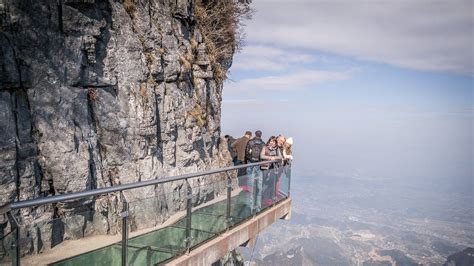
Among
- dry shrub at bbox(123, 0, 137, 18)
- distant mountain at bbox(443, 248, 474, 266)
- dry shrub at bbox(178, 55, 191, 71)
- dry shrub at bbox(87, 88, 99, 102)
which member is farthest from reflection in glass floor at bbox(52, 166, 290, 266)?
distant mountain at bbox(443, 248, 474, 266)

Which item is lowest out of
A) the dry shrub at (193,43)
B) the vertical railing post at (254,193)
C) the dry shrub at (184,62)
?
the vertical railing post at (254,193)

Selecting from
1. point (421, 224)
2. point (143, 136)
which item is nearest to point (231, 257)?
point (143, 136)

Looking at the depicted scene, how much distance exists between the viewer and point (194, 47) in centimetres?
1314

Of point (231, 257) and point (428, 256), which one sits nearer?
point (231, 257)

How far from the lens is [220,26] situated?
15.2 metres

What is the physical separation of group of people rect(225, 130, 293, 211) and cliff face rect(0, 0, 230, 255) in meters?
1.64

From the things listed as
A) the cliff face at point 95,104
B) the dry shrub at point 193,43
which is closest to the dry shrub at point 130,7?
the cliff face at point 95,104

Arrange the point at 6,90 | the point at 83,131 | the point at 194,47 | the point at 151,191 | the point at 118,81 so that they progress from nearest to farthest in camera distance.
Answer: the point at 151,191 → the point at 6,90 → the point at 83,131 → the point at 118,81 → the point at 194,47

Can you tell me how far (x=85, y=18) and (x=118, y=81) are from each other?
1621 mm

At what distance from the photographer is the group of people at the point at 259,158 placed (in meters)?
9.29

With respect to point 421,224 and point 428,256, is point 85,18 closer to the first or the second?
point 428,256

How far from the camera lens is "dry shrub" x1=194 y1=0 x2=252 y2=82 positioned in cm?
1427

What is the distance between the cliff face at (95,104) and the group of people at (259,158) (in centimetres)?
164

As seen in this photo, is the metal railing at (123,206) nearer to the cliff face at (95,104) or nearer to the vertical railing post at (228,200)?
the vertical railing post at (228,200)
